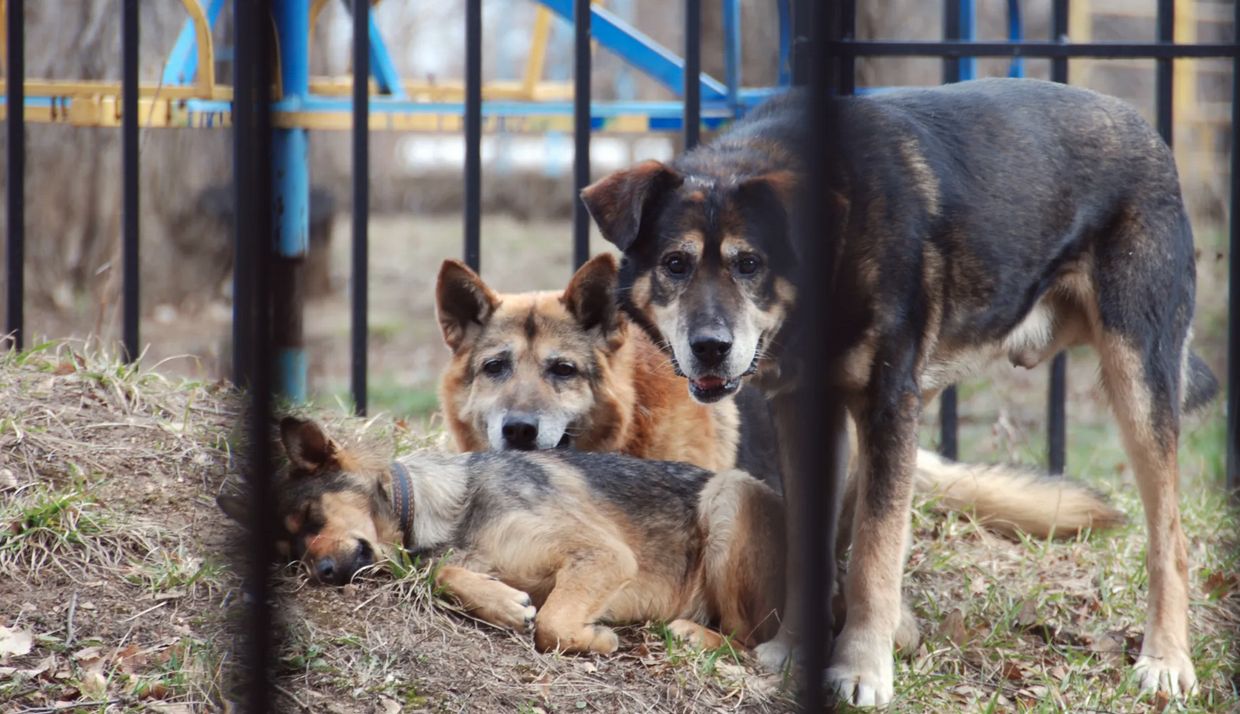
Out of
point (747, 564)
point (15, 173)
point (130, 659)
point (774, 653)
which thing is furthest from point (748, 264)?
point (15, 173)

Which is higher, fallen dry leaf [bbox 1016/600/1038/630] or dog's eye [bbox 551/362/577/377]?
dog's eye [bbox 551/362/577/377]

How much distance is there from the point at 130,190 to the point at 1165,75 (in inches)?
199

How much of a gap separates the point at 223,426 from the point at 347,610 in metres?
1.26

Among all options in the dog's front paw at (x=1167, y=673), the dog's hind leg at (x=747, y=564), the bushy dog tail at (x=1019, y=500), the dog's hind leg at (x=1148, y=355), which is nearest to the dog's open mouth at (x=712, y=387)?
the dog's hind leg at (x=747, y=564)

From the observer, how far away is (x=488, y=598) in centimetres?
418

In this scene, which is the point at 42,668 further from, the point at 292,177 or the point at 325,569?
the point at 292,177

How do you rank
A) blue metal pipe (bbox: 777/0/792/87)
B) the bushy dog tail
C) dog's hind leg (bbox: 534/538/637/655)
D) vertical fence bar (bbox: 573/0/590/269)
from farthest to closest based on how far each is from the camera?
blue metal pipe (bbox: 777/0/792/87)
vertical fence bar (bbox: 573/0/590/269)
the bushy dog tail
dog's hind leg (bbox: 534/538/637/655)

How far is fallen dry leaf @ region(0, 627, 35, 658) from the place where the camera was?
370 centimetres

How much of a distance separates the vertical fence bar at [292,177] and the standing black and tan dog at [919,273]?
2342 millimetres

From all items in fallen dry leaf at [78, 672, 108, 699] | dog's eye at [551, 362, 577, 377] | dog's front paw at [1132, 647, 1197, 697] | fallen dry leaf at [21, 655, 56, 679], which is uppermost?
dog's eye at [551, 362, 577, 377]

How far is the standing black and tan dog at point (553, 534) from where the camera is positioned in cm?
421

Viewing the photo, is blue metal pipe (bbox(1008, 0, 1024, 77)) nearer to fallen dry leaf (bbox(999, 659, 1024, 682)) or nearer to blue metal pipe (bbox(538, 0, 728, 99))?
blue metal pipe (bbox(538, 0, 728, 99))

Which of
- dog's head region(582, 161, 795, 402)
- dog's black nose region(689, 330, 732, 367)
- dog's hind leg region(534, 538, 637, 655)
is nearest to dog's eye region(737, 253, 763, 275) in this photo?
dog's head region(582, 161, 795, 402)

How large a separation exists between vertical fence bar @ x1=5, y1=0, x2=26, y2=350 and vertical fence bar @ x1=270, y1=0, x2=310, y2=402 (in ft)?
3.75
